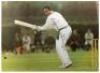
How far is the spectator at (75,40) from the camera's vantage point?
300 centimetres

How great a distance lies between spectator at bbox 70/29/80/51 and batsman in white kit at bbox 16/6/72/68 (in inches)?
1.2

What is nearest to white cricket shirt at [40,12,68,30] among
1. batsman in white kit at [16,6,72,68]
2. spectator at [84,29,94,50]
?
batsman in white kit at [16,6,72,68]

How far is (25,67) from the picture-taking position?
3000 millimetres

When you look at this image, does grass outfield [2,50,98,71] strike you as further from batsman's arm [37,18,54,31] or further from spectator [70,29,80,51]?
batsman's arm [37,18,54,31]

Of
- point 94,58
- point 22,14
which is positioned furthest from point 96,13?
point 22,14

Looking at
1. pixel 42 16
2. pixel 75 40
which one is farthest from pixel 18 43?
pixel 75 40

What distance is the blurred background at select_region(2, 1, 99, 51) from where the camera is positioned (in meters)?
3.00

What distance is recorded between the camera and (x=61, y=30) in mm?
2998

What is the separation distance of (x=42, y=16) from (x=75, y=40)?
0.27 m

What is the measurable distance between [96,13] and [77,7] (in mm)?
132

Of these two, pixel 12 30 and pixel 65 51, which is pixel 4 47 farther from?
pixel 65 51

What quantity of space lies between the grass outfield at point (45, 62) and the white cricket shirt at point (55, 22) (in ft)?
0.59

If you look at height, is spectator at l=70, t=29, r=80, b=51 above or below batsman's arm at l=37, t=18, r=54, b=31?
below

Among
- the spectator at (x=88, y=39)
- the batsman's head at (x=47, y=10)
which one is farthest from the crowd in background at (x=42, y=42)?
the batsman's head at (x=47, y=10)
